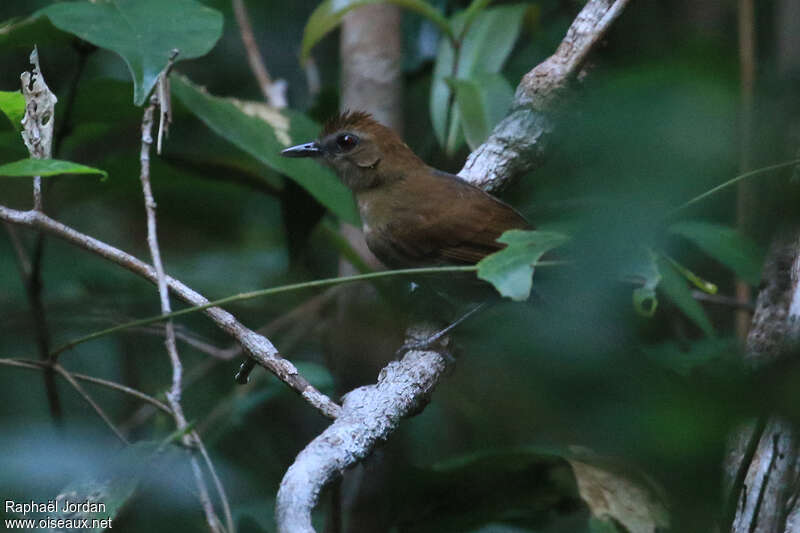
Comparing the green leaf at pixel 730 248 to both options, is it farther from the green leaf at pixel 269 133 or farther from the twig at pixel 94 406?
the twig at pixel 94 406

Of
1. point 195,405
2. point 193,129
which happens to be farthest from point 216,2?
point 195,405

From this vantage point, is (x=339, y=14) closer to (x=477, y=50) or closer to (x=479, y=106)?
(x=477, y=50)

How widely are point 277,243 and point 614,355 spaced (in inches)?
145

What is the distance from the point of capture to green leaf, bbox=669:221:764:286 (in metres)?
2.43

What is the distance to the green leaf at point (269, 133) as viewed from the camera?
263 centimetres

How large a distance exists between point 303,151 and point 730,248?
143 cm

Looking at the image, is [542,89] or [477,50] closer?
[542,89]

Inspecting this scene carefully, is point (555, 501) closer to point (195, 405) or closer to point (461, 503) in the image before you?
point (461, 503)

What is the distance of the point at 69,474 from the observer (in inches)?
85.0

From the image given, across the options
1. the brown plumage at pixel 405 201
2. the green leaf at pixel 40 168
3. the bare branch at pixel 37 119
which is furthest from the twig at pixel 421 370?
the bare branch at pixel 37 119

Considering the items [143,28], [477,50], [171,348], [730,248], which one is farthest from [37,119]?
[730,248]

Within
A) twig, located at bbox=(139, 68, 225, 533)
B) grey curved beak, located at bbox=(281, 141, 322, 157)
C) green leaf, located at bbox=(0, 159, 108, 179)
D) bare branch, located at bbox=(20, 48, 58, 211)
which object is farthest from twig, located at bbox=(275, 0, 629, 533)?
bare branch, located at bbox=(20, 48, 58, 211)

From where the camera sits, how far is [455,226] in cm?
268

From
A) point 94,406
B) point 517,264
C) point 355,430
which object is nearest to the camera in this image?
point 517,264
